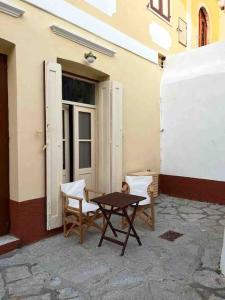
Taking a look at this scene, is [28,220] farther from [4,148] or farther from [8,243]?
[4,148]

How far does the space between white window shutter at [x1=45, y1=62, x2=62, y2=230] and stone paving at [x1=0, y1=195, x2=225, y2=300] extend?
16.9 inches

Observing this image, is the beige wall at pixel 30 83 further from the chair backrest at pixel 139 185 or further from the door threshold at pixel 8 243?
the chair backrest at pixel 139 185

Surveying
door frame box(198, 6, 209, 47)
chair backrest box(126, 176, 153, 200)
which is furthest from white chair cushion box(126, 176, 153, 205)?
door frame box(198, 6, 209, 47)

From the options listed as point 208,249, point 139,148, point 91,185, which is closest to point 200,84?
point 139,148

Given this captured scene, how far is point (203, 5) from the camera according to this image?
31.2 ft

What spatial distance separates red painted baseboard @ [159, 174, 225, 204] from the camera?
6.12 m

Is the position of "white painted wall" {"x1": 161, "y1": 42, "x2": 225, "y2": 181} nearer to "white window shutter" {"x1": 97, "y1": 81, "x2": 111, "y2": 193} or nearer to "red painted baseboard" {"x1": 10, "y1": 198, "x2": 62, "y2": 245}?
"white window shutter" {"x1": 97, "y1": 81, "x2": 111, "y2": 193}

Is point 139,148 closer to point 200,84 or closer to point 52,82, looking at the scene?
point 200,84

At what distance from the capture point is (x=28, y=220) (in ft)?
12.5

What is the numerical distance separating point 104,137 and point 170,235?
7.48 ft

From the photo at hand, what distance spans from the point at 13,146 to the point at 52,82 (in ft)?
3.73

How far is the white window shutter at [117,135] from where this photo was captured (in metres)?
5.30

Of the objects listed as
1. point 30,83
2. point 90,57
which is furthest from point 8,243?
point 90,57

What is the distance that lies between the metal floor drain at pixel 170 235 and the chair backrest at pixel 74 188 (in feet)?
4.94
